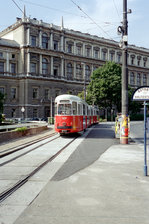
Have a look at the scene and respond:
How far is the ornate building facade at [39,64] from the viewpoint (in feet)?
172

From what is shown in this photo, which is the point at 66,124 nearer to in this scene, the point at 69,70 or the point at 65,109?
the point at 65,109

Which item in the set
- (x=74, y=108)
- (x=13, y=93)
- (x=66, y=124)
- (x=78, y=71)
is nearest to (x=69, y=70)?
(x=78, y=71)

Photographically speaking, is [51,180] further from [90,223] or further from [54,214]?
[90,223]

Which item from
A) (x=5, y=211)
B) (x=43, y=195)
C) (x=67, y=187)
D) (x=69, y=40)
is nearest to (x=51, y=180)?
(x=67, y=187)

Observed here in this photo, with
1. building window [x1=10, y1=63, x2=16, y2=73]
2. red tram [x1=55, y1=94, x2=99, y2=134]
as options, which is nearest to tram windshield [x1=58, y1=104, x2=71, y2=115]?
red tram [x1=55, y1=94, x2=99, y2=134]

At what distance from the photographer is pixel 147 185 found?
633 cm

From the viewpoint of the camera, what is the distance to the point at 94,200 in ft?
17.2

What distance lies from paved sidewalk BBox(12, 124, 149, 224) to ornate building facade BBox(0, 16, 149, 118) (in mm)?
40139

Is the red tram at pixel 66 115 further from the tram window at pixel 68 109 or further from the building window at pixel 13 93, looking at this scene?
the building window at pixel 13 93

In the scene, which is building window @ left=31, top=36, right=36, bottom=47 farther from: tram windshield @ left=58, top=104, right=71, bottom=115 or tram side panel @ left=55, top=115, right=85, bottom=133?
tram side panel @ left=55, top=115, right=85, bottom=133

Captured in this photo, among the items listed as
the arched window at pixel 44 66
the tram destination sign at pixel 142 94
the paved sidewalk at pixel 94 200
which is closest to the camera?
the paved sidewalk at pixel 94 200

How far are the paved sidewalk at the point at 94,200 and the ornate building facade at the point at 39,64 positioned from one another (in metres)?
40.1

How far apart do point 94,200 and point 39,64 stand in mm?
51822

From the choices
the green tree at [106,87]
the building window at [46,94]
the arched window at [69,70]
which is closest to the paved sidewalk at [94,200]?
the green tree at [106,87]
